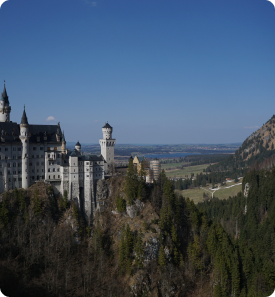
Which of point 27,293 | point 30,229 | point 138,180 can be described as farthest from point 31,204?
point 138,180

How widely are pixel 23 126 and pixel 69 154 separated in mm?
15991

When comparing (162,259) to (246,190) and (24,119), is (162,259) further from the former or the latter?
(246,190)

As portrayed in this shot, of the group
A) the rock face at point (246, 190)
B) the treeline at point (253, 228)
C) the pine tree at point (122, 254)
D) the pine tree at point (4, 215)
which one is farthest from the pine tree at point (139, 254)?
the rock face at point (246, 190)

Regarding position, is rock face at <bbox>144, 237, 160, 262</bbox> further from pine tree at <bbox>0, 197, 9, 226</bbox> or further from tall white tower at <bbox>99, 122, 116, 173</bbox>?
pine tree at <bbox>0, 197, 9, 226</bbox>

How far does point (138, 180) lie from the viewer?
315 feet

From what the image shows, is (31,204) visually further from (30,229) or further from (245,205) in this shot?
(245,205)

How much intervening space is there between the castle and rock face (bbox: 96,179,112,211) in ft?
3.83

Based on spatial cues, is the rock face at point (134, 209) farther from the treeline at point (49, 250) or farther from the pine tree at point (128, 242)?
the treeline at point (49, 250)

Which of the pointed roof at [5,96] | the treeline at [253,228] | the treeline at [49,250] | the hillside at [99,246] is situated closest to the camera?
the treeline at [49,250]

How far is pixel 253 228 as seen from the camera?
12006cm

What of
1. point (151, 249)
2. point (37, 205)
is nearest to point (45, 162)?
point (37, 205)

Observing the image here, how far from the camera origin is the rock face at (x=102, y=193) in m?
96.6

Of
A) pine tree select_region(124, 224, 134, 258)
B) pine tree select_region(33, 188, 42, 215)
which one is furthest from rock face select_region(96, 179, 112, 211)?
pine tree select_region(33, 188, 42, 215)

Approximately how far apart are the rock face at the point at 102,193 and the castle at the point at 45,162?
117 centimetres
